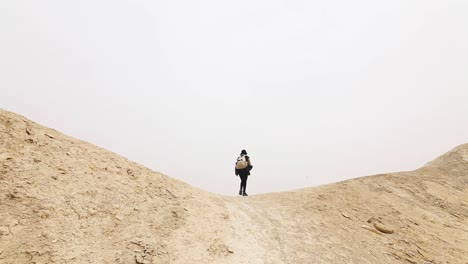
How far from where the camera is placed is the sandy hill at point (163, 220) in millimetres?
5941

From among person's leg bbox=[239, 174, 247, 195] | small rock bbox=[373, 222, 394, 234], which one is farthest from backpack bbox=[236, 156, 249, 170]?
small rock bbox=[373, 222, 394, 234]

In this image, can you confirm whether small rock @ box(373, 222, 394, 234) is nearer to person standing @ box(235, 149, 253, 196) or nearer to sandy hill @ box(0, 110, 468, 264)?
sandy hill @ box(0, 110, 468, 264)

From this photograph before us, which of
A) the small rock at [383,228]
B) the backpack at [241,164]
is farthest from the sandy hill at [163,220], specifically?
the backpack at [241,164]

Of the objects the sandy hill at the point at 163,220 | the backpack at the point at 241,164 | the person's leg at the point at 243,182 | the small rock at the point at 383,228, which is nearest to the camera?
the sandy hill at the point at 163,220

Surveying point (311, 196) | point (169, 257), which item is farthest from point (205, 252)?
point (311, 196)

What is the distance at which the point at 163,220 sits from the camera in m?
7.44

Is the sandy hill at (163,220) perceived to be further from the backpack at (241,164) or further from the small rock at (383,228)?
the backpack at (241,164)

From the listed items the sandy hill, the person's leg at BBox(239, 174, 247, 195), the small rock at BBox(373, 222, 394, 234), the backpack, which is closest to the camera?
the sandy hill

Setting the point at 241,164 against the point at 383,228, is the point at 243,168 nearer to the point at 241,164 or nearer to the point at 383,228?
the point at 241,164

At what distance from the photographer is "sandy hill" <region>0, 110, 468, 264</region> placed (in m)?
5.94

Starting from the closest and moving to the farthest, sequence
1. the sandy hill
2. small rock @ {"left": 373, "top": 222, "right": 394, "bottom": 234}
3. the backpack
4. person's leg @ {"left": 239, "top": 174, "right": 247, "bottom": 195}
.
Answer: the sandy hill < small rock @ {"left": 373, "top": 222, "right": 394, "bottom": 234} < the backpack < person's leg @ {"left": 239, "top": 174, "right": 247, "bottom": 195}

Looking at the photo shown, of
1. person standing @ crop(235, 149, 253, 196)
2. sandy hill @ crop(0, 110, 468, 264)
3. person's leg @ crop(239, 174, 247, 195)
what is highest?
person standing @ crop(235, 149, 253, 196)

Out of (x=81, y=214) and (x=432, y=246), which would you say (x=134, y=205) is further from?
(x=432, y=246)

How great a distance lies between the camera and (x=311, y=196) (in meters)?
12.3
